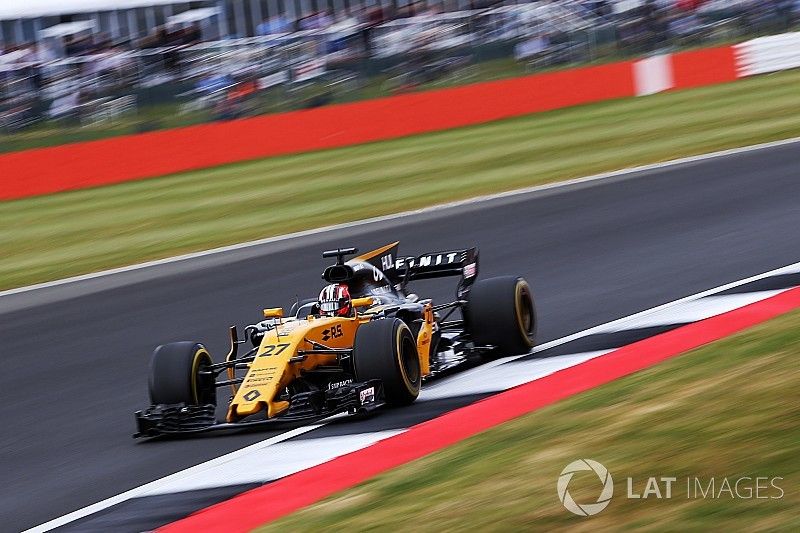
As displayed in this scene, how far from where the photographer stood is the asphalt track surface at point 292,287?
7242 mm

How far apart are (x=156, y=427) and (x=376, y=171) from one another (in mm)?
12569

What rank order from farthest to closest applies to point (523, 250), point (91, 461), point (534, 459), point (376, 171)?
1. point (376, 171)
2. point (523, 250)
3. point (91, 461)
4. point (534, 459)

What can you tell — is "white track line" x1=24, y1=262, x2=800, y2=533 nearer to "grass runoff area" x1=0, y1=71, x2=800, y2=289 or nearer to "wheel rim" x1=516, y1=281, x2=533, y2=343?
"wheel rim" x1=516, y1=281, x2=533, y2=343

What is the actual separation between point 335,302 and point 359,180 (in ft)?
37.9

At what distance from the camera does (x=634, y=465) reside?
190 inches

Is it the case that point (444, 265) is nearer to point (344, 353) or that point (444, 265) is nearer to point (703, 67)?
point (344, 353)

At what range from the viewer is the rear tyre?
297 inches

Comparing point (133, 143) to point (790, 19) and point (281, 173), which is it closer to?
point (281, 173)

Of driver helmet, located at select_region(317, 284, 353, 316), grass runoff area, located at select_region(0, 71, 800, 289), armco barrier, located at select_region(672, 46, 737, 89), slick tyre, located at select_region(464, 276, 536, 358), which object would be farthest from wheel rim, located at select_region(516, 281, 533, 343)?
armco barrier, located at select_region(672, 46, 737, 89)

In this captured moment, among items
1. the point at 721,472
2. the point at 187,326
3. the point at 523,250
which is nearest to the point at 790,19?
the point at 523,250

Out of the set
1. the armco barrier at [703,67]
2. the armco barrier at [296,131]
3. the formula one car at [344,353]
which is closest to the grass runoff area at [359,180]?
the armco barrier at [296,131]

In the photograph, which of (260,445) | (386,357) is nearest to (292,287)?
(386,357)

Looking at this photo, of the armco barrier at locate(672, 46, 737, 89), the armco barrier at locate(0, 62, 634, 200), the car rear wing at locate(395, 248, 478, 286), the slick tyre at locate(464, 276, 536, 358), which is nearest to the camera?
the slick tyre at locate(464, 276, 536, 358)

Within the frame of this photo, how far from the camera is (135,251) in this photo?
16.0 meters
